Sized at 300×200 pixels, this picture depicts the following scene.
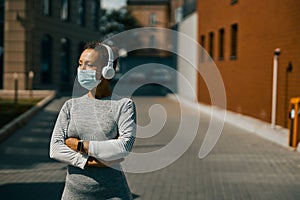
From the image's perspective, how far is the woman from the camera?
3057mm

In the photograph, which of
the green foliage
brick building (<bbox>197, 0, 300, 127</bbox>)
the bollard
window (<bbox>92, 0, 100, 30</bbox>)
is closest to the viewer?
the bollard

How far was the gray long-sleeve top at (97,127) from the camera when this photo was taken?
3057mm

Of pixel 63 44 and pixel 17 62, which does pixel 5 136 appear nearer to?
pixel 17 62

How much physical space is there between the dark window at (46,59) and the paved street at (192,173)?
63.8ft

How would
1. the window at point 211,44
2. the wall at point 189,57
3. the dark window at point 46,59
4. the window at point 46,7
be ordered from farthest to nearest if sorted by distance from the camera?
the dark window at point 46,59
the window at point 46,7
the wall at point 189,57
the window at point 211,44

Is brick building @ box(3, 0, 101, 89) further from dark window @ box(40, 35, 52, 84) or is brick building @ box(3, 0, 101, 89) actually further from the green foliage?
the green foliage

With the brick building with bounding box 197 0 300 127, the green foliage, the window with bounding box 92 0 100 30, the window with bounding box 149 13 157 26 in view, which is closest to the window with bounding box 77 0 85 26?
the window with bounding box 92 0 100 30

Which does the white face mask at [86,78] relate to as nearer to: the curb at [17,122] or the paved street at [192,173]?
the paved street at [192,173]

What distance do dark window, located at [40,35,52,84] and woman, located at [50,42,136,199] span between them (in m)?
29.1

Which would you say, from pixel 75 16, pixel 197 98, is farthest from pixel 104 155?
pixel 75 16

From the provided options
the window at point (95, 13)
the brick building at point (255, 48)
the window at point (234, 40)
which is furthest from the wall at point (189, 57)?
the window at point (95, 13)

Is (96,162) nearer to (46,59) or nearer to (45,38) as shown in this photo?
(45,38)

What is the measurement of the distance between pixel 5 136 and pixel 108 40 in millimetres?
10175

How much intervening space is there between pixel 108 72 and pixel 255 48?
14.4m
